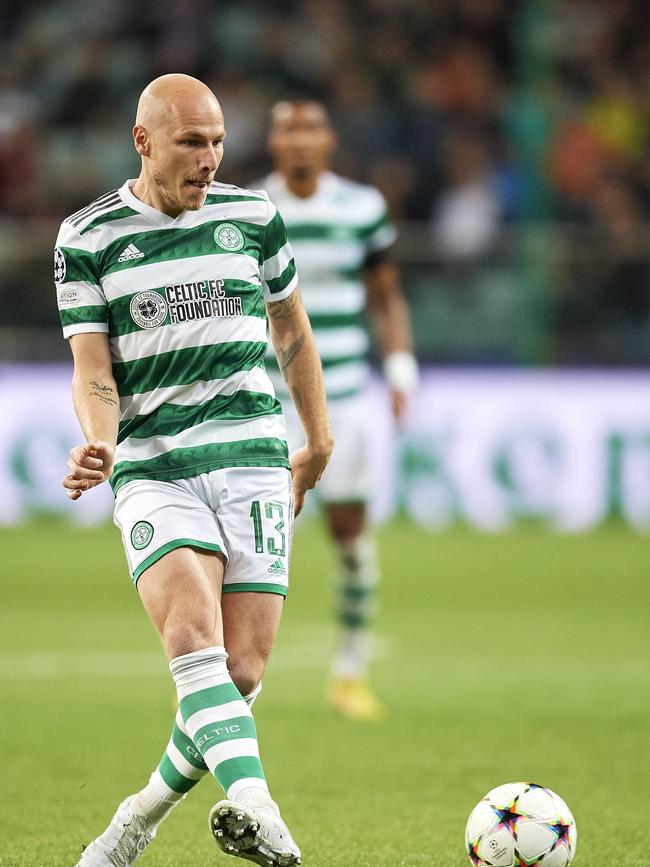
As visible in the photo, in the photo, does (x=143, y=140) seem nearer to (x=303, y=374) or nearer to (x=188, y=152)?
(x=188, y=152)

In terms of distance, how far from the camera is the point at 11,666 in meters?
8.45

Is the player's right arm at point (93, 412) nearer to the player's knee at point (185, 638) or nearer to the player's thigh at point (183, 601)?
the player's thigh at point (183, 601)

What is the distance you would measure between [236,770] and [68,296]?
4.37 ft

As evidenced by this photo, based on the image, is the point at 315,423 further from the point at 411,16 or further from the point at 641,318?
the point at 411,16

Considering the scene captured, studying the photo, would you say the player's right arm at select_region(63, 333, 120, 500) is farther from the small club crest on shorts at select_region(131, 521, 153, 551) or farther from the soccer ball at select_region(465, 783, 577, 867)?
the soccer ball at select_region(465, 783, 577, 867)

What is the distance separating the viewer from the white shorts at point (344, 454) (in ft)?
25.6

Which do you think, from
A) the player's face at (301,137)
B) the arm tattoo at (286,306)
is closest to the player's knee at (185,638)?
the arm tattoo at (286,306)

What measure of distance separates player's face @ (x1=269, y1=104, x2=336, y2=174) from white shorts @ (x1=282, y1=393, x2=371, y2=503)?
3.81 ft

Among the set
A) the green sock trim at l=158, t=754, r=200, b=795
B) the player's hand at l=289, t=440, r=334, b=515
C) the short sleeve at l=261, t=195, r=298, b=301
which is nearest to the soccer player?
the player's hand at l=289, t=440, r=334, b=515

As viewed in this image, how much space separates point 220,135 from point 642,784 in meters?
2.91

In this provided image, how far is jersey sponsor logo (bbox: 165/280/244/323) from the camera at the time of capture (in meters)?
4.40

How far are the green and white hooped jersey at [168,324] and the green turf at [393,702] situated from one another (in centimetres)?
121

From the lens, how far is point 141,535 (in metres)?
4.32

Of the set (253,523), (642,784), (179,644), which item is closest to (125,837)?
(179,644)
